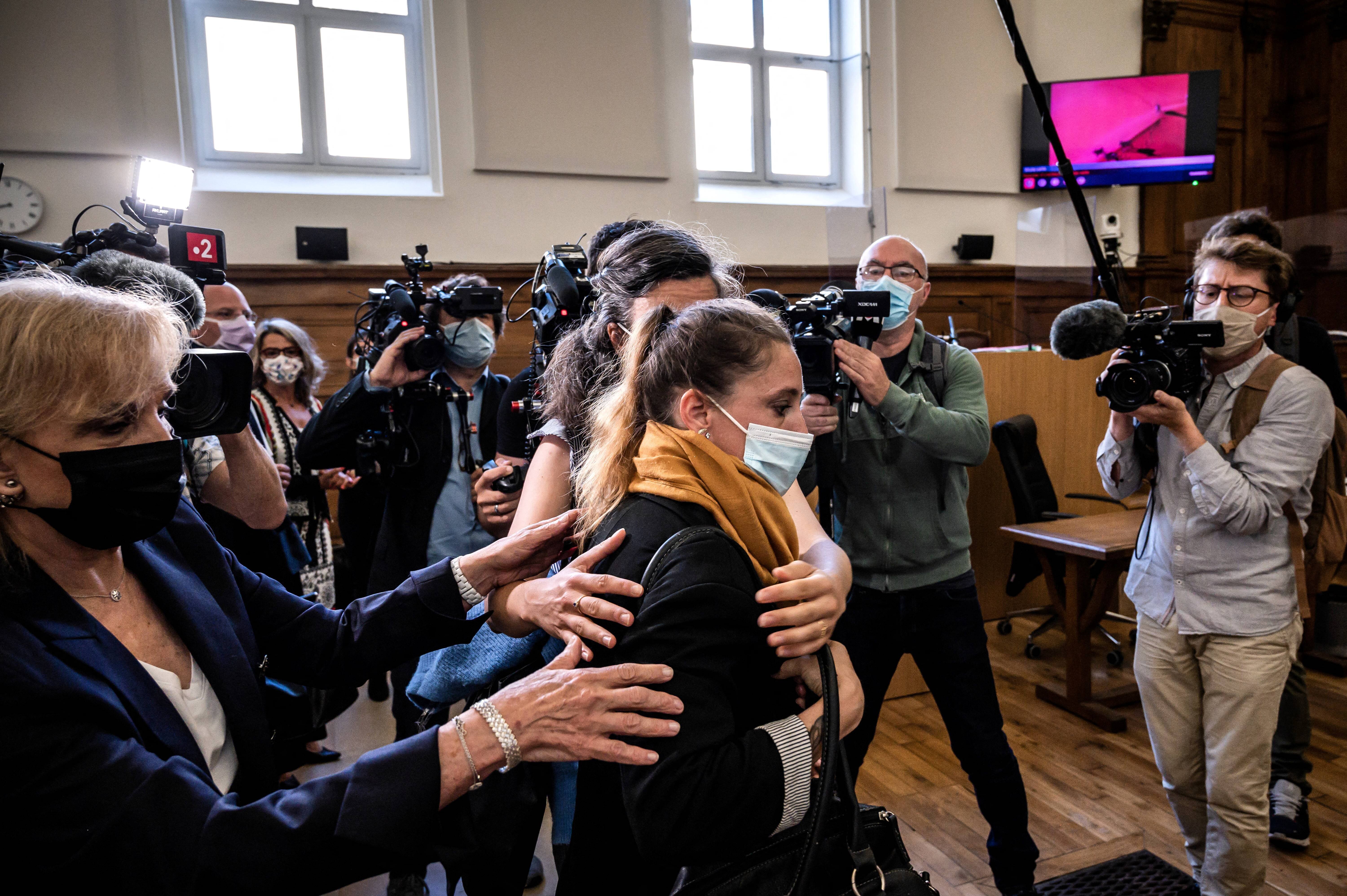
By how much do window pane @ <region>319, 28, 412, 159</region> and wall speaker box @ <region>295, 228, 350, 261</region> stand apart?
75 centimetres

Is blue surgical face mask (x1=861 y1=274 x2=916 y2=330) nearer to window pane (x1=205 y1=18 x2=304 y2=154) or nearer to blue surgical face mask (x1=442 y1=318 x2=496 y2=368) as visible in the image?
blue surgical face mask (x1=442 y1=318 x2=496 y2=368)

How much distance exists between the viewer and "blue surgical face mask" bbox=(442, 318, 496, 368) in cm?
253

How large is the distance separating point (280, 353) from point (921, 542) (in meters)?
2.51

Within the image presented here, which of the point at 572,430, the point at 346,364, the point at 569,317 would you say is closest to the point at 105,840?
the point at 572,430

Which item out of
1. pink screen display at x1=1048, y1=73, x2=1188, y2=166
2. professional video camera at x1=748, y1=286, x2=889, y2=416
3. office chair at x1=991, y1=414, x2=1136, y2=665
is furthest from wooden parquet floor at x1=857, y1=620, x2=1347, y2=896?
pink screen display at x1=1048, y1=73, x2=1188, y2=166

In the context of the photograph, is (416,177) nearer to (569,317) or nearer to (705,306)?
(569,317)

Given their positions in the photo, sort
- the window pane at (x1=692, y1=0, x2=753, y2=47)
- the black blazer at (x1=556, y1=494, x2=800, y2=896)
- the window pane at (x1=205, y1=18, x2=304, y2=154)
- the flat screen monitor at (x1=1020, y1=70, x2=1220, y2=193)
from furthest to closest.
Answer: the flat screen monitor at (x1=1020, y1=70, x2=1220, y2=193) → the window pane at (x1=692, y1=0, x2=753, y2=47) → the window pane at (x1=205, y1=18, x2=304, y2=154) → the black blazer at (x1=556, y1=494, x2=800, y2=896)

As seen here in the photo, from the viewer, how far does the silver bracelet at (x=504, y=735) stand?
0.86 meters

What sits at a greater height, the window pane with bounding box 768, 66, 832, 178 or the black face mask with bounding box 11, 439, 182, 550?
the window pane with bounding box 768, 66, 832, 178

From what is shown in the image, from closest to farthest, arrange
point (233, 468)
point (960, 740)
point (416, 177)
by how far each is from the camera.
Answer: point (233, 468) < point (960, 740) < point (416, 177)

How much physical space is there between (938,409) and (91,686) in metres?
1.70

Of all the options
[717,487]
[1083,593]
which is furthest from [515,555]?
[1083,593]

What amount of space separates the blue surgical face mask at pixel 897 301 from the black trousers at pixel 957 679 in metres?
0.65

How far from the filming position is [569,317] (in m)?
1.49
